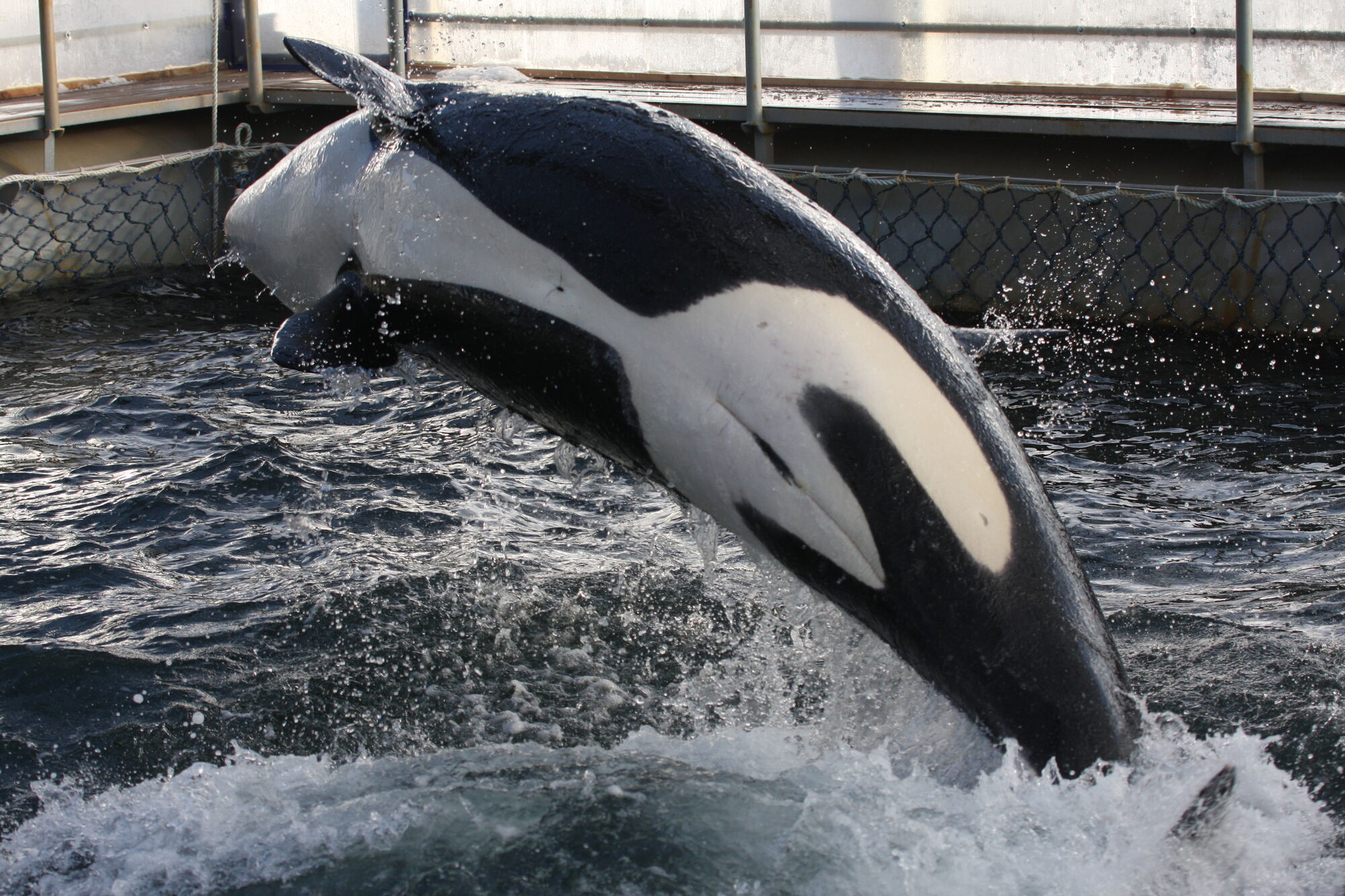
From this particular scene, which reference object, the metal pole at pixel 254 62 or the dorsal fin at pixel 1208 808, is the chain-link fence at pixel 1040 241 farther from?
the dorsal fin at pixel 1208 808

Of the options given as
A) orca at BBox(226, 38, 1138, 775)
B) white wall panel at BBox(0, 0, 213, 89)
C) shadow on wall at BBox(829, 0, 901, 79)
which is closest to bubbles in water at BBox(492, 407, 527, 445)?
A: orca at BBox(226, 38, 1138, 775)

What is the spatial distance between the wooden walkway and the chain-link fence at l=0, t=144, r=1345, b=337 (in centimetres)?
38

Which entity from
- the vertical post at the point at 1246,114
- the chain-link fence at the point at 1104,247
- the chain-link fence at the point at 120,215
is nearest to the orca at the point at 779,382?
the chain-link fence at the point at 1104,247

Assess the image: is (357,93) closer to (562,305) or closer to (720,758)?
(562,305)

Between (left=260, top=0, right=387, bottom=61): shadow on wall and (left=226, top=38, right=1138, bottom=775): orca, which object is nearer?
(left=226, top=38, right=1138, bottom=775): orca

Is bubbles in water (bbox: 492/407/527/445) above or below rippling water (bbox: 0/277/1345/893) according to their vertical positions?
above

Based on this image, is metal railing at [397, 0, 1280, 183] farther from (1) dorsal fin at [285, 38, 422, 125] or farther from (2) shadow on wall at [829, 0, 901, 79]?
(1) dorsal fin at [285, 38, 422, 125]

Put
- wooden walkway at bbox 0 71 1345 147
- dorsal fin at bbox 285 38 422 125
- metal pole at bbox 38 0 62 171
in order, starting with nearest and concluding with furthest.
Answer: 1. dorsal fin at bbox 285 38 422 125
2. wooden walkway at bbox 0 71 1345 147
3. metal pole at bbox 38 0 62 171

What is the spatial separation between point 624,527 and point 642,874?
92.6 inches

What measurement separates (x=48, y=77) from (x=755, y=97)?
459 cm

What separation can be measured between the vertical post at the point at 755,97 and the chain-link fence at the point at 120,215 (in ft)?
10.6

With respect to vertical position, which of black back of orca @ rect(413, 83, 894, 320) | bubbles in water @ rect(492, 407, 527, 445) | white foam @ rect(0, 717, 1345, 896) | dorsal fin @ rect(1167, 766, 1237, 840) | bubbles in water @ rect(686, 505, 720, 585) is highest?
black back of orca @ rect(413, 83, 894, 320)

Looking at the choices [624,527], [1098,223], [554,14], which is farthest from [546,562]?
[554,14]

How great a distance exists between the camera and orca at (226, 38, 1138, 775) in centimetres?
297
